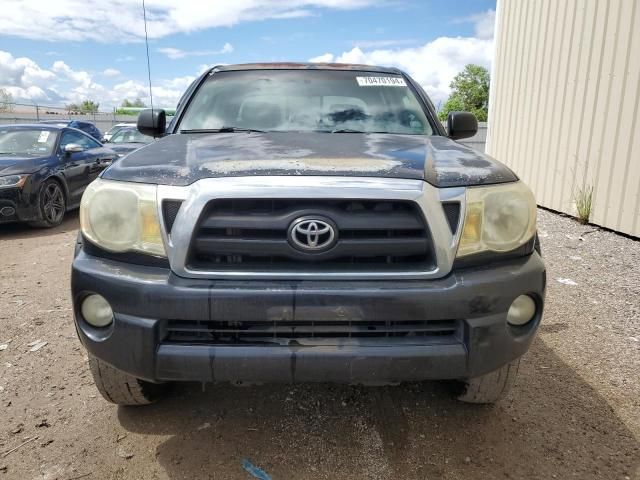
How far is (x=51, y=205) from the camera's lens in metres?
6.96

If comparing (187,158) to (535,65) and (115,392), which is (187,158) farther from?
(535,65)

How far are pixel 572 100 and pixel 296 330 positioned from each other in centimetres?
664

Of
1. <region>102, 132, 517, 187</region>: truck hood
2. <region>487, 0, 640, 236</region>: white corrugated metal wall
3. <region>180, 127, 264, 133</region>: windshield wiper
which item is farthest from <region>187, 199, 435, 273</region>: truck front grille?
<region>487, 0, 640, 236</region>: white corrugated metal wall

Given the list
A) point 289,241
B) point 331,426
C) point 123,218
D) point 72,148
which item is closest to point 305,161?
point 289,241

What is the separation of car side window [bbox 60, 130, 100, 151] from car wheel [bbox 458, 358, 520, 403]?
728 cm

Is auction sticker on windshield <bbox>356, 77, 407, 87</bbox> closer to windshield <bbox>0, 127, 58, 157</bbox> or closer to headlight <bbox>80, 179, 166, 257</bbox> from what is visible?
headlight <bbox>80, 179, 166, 257</bbox>

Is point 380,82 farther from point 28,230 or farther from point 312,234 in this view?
point 28,230

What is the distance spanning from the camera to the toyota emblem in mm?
1780

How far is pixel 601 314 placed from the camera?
3748 mm

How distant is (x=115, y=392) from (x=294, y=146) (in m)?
1.39

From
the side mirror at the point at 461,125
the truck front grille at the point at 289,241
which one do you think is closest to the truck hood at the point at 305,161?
the truck front grille at the point at 289,241

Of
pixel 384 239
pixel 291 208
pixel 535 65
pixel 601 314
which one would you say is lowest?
pixel 601 314

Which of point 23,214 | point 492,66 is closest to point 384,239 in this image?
point 23,214

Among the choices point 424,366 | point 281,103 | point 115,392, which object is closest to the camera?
point 424,366
